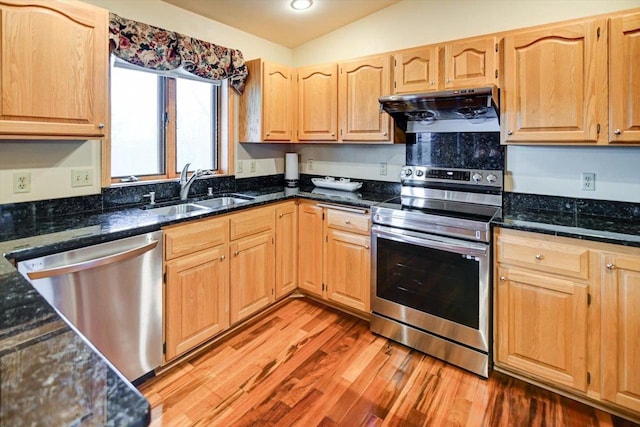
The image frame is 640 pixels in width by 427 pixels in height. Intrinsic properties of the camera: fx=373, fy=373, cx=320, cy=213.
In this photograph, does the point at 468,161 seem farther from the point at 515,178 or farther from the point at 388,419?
the point at 388,419

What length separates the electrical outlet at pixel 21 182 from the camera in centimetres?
198

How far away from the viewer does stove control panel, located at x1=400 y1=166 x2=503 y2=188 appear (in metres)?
2.57

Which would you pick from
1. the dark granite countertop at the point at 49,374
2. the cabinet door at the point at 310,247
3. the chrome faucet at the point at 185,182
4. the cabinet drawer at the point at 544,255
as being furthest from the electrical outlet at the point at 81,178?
the cabinet drawer at the point at 544,255

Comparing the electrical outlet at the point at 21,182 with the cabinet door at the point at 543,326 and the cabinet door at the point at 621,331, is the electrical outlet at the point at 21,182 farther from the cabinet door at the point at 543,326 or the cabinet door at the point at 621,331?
the cabinet door at the point at 621,331

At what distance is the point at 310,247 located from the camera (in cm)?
309

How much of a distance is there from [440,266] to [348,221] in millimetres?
773

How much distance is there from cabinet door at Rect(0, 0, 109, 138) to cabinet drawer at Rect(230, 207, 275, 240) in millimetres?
965

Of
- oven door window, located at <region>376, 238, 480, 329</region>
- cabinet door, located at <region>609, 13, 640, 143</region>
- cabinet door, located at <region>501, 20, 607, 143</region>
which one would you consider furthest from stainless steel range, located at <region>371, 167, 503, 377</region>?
cabinet door, located at <region>609, 13, 640, 143</region>

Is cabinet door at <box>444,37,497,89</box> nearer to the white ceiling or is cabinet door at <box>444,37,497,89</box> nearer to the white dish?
the white ceiling

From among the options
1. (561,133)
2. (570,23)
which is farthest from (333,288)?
(570,23)

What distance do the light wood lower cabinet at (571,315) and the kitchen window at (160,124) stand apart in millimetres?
2332

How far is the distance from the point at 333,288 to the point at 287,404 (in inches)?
44.0

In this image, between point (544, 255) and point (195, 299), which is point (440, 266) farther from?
point (195, 299)

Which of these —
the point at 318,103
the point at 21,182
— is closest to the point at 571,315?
the point at 318,103
